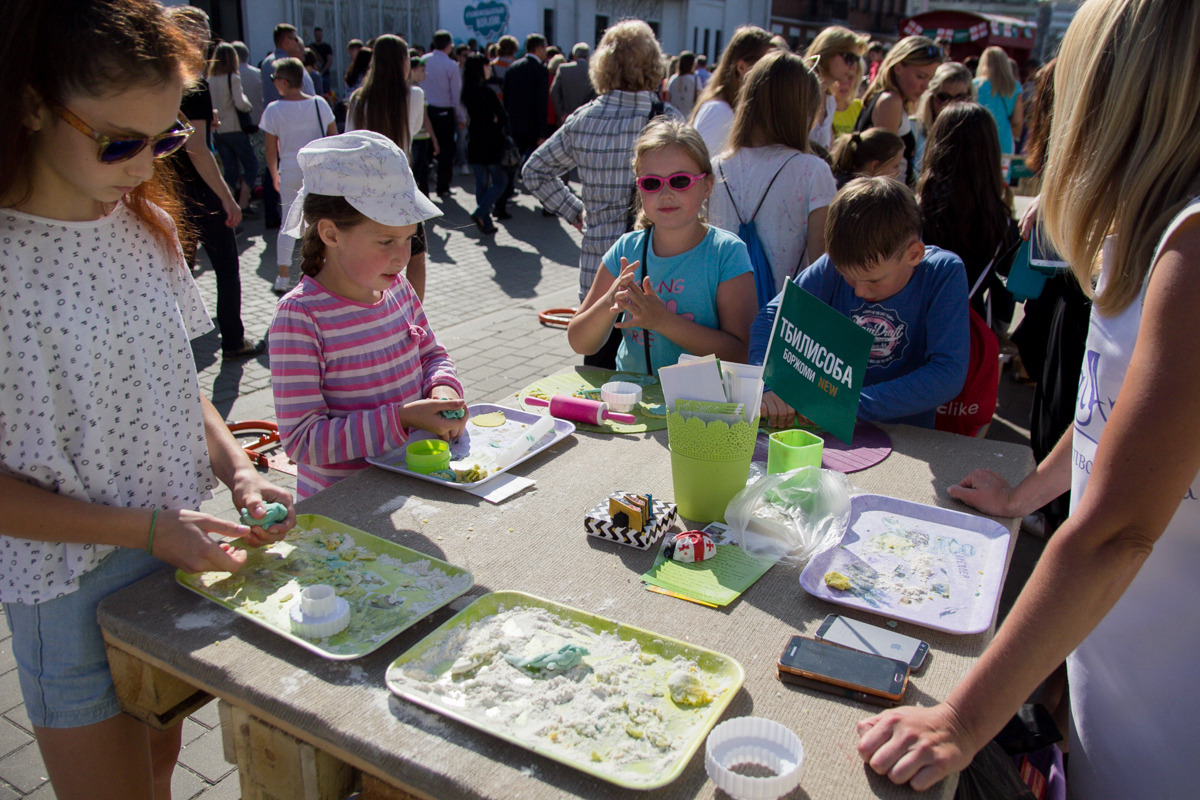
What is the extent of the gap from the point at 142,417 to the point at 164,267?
0.31m

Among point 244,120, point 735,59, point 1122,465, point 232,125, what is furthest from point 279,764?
point 244,120

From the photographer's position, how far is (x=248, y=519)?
1495 millimetres

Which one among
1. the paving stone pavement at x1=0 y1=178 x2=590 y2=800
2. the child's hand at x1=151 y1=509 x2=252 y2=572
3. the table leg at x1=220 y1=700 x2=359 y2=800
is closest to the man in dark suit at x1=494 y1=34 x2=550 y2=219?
the paving stone pavement at x1=0 y1=178 x2=590 y2=800

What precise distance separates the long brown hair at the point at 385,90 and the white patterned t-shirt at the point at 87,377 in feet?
14.4

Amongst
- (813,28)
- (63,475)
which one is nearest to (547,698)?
(63,475)

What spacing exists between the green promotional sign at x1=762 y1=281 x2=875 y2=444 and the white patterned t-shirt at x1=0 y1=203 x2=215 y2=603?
130 centimetres

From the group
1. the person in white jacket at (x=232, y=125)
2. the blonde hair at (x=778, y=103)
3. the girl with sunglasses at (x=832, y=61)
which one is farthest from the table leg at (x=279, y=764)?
the person in white jacket at (x=232, y=125)

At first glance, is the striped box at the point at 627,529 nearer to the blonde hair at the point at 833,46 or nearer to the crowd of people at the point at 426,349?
the crowd of people at the point at 426,349

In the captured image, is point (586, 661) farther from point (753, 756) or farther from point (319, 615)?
point (319, 615)

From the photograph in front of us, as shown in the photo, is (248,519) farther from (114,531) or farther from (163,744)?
(163,744)

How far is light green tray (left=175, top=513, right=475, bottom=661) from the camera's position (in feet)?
4.26

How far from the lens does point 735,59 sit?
4.32 meters

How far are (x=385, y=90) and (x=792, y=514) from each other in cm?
497

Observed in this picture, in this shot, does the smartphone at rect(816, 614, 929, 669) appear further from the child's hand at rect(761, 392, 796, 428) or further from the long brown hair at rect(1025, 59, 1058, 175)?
the long brown hair at rect(1025, 59, 1058, 175)
